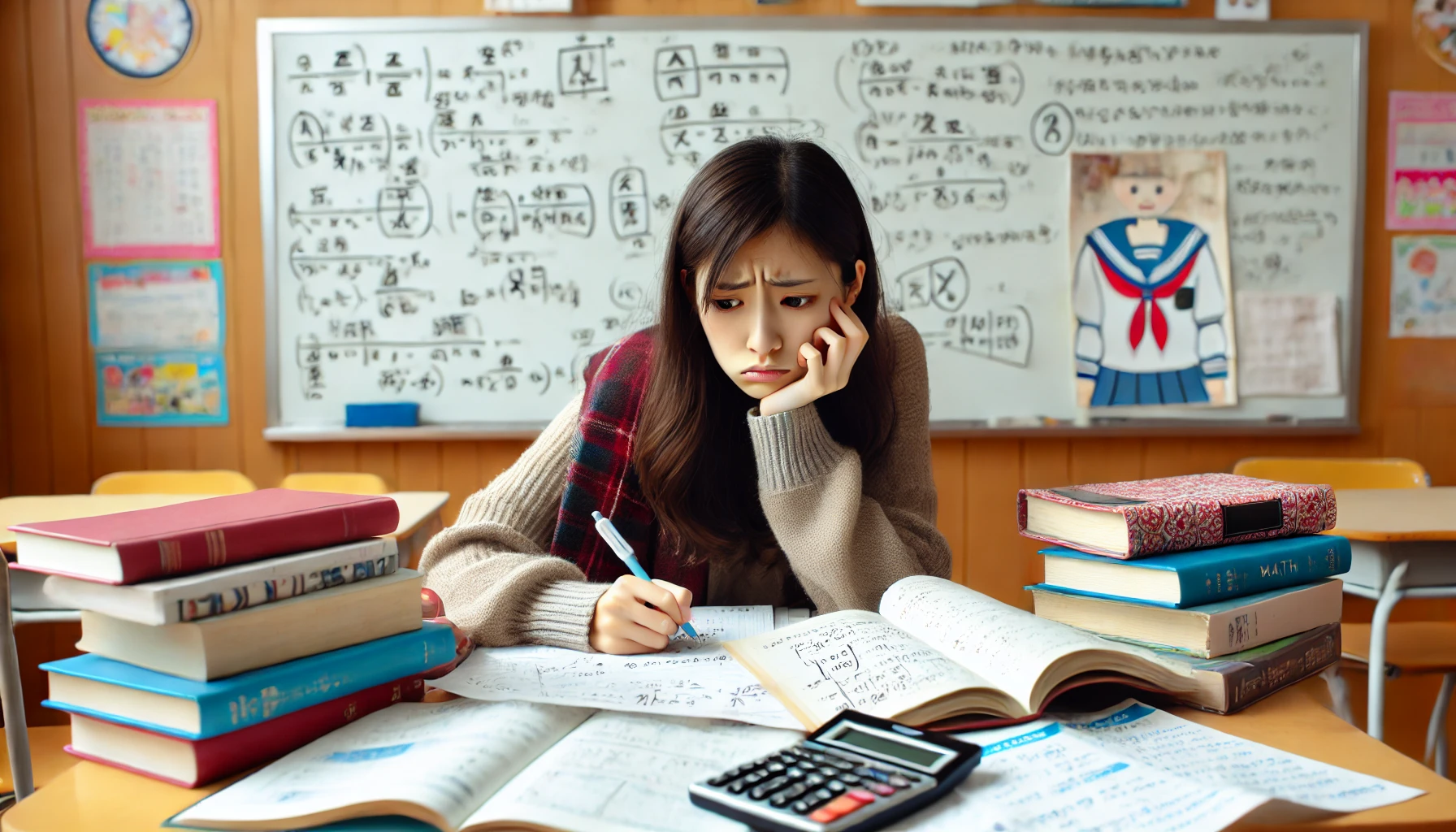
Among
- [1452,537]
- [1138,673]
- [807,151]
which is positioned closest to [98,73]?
[807,151]

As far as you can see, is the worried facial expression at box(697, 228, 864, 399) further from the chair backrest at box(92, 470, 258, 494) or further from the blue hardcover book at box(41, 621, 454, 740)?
the chair backrest at box(92, 470, 258, 494)

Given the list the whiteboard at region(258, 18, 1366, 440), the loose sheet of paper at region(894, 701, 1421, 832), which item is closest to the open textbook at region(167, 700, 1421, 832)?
the loose sheet of paper at region(894, 701, 1421, 832)

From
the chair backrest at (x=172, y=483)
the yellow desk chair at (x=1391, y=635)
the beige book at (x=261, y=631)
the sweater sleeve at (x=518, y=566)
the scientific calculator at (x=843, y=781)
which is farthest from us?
the chair backrest at (x=172, y=483)

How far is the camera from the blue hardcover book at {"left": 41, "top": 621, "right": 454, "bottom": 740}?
0.59 m

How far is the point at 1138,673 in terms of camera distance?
0.70 meters

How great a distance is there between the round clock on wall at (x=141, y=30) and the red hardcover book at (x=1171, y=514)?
2.65m

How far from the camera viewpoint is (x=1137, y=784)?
556 millimetres

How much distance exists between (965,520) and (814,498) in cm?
175

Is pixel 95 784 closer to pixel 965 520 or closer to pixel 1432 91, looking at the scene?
pixel 965 520

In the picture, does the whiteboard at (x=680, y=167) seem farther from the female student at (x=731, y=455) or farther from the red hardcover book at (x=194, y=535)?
the red hardcover book at (x=194, y=535)

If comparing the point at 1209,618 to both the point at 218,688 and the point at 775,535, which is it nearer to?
the point at 775,535

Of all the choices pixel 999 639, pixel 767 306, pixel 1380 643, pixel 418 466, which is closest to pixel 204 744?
pixel 999 639

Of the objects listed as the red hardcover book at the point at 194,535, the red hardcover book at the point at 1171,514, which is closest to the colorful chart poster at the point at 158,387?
the red hardcover book at the point at 194,535

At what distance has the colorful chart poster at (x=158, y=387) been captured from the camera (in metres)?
2.66
